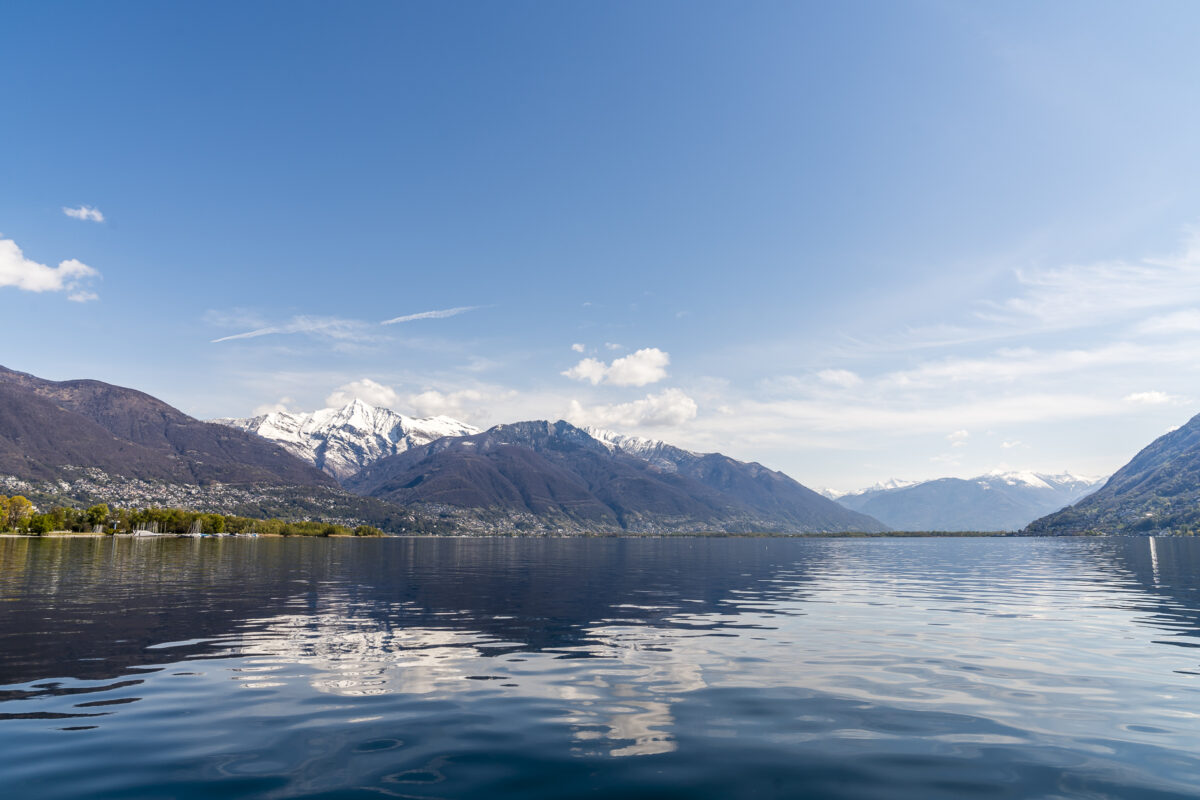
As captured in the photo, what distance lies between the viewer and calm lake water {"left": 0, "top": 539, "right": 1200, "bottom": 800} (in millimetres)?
14914

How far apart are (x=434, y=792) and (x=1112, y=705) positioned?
22834 millimetres

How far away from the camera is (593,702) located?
21.8 meters

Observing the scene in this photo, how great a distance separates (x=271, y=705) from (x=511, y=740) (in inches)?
356

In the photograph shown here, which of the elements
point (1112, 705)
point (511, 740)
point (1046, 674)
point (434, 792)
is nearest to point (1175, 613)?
point (1046, 674)

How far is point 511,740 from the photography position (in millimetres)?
17781

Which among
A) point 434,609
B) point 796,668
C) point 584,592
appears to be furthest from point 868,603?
point 434,609

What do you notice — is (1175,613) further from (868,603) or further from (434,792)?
(434,792)

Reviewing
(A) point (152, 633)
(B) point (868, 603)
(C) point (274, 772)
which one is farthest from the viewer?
(B) point (868, 603)

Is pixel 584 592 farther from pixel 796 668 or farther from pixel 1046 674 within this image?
pixel 1046 674

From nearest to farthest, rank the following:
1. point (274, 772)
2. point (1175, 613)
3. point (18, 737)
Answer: point (274, 772) → point (18, 737) → point (1175, 613)

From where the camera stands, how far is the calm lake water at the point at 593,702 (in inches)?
587

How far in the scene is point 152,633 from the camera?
A: 3566 cm

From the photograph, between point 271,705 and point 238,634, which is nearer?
point 271,705

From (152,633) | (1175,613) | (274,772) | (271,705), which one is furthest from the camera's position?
(1175,613)
